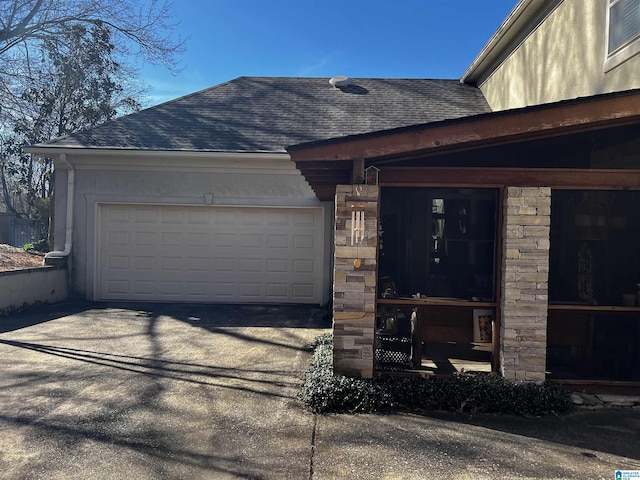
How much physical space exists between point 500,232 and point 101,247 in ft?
27.7

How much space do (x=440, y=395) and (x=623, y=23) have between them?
5378mm

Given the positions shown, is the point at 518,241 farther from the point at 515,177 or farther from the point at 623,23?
the point at 623,23

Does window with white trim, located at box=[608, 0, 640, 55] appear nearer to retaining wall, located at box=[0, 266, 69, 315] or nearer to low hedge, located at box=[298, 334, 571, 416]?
low hedge, located at box=[298, 334, 571, 416]

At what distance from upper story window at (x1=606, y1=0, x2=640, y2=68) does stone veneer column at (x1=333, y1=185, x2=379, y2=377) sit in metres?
3.86

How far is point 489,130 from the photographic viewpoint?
13.6 feet

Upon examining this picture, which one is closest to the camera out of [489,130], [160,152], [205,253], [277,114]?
[489,130]

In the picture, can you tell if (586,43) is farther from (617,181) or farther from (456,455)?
(456,455)

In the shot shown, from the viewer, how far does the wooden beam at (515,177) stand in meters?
4.43

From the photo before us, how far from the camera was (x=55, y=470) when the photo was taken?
311 centimetres

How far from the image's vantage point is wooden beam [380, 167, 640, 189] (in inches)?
174

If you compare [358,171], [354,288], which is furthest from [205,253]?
[358,171]

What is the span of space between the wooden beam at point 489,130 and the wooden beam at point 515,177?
0.22 meters

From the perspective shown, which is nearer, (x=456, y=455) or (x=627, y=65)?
(x=456, y=455)

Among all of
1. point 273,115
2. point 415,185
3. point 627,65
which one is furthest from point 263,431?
point 273,115
